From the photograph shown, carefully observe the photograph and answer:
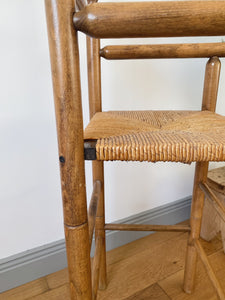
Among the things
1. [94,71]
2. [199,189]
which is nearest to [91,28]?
[94,71]

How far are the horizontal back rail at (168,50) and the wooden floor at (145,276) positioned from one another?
71 centimetres

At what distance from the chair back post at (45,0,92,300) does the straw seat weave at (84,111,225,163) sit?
4 cm

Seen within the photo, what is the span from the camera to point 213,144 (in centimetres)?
35

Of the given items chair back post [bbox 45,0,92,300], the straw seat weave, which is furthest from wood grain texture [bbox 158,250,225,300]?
the straw seat weave

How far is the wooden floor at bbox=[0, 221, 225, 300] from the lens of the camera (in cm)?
76

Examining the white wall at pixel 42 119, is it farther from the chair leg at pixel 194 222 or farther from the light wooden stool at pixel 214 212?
the chair leg at pixel 194 222

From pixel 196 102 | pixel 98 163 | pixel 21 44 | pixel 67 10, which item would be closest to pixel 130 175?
pixel 98 163

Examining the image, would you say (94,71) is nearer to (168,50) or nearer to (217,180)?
(168,50)

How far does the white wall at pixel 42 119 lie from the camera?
24.4 inches

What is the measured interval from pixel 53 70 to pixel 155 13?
142 mm

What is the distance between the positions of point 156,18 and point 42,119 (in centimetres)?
50

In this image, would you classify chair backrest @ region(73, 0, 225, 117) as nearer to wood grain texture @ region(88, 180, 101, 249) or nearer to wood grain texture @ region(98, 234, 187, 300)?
wood grain texture @ region(88, 180, 101, 249)

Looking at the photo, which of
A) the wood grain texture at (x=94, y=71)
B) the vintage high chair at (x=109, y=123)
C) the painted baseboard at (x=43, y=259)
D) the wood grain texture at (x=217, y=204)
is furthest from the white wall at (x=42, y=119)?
the wood grain texture at (x=217, y=204)

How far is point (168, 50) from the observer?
57 cm
